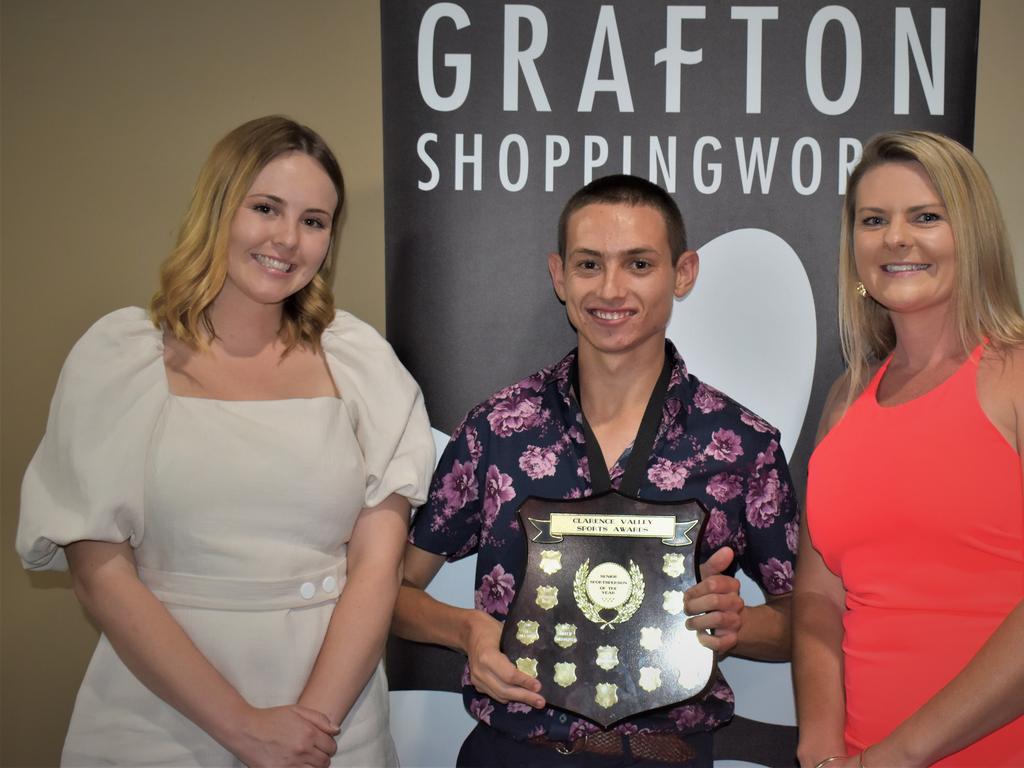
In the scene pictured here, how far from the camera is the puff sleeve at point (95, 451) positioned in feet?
7.43

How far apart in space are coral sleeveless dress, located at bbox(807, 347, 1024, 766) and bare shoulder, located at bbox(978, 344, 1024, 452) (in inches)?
0.8

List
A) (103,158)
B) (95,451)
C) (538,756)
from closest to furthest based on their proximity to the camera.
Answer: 1. (95,451)
2. (538,756)
3. (103,158)

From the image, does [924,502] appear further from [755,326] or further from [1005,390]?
[755,326]

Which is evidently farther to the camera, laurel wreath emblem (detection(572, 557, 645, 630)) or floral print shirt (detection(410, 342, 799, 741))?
floral print shirt (detection(410, 342, 799, 741))

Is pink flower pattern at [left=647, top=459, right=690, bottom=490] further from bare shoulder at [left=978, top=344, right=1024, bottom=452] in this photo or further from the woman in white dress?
bare shoulder at [left=978, top=344, right=1024, bottom=452]

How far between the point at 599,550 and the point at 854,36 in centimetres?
188

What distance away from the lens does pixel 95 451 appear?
2.28m

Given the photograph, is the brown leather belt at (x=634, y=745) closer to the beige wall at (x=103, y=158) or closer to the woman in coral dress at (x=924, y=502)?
the woman in coral dress at (x=924, y=502)

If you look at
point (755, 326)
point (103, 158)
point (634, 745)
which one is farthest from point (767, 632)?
point (103, 158)

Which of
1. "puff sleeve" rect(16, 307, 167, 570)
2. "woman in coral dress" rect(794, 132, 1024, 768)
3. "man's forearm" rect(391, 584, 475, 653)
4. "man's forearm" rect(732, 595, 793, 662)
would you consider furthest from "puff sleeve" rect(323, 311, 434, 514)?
"woman in coral dress" rect(794, 132, 1024, 768)

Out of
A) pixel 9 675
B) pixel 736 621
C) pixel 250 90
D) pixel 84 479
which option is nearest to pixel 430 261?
pixel 250 90

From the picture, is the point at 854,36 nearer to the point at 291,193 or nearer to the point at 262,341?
the point at 291,193

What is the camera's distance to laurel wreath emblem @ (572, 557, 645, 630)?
228cm

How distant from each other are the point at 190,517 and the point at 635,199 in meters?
1.42
